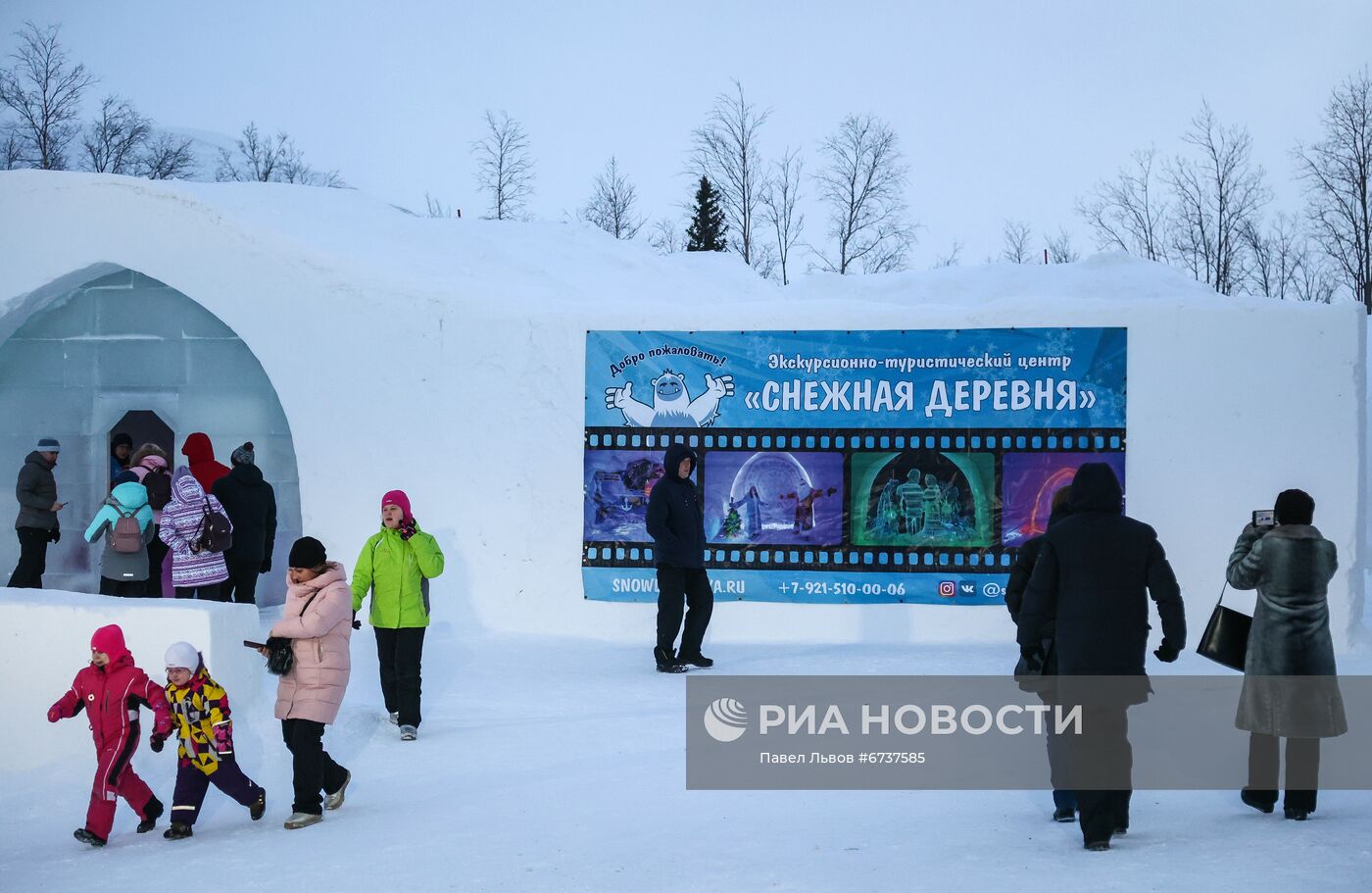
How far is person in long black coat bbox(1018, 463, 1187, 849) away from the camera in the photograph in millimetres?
4996

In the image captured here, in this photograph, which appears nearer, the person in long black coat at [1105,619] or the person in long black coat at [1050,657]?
the person in long black coat at [1105,619]

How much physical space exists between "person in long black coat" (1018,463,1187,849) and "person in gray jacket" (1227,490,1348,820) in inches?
30.8

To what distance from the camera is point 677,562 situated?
29.7ft

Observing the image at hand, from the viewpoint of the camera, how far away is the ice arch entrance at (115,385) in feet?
39.6

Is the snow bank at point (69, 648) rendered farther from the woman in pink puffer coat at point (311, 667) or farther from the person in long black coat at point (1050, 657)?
the person in long black coat at point (1050, 657)

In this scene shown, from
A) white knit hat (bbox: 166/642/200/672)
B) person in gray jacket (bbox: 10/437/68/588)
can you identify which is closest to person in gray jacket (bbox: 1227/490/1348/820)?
white knit hat (bbox: 166/642/200/672)

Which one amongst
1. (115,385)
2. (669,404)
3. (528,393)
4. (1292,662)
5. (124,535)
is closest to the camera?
(1292,662)

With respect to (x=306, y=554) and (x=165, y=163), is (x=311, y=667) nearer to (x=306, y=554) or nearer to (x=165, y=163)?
(x=306, y=554)

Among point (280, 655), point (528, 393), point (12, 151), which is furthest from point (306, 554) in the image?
point (12, 151)

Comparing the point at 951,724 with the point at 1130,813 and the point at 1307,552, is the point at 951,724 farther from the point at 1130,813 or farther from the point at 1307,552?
the point at 1307,552

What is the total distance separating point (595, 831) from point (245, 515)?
5668 millimetres

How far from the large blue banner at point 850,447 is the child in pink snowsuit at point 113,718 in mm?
5145

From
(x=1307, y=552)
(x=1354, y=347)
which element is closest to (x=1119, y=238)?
(x=1354, y=347)

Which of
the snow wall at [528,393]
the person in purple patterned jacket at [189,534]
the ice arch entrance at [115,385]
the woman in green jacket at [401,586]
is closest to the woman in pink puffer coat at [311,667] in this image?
the woman in green jacket at [401,586]
